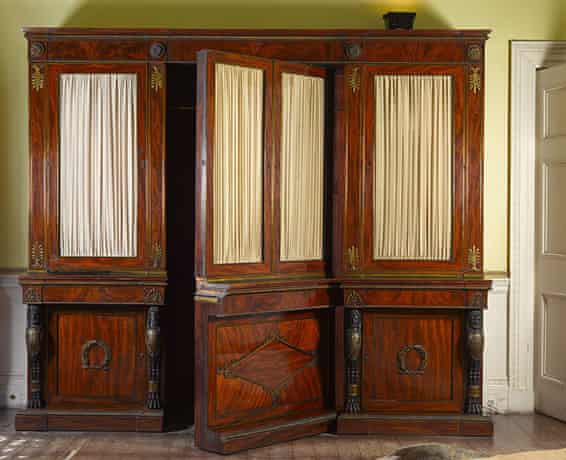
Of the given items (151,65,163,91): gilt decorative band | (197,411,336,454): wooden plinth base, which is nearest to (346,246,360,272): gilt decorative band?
(197,411,336,454): wooden plinth base

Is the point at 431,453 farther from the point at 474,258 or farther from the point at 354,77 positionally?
the point at 354,77

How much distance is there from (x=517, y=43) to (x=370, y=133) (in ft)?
4.66

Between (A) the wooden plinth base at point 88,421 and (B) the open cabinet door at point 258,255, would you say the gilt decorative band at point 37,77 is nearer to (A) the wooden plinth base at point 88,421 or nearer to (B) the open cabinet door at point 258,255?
(B) the open cabinet door at point 258,255

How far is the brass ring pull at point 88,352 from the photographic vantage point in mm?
5305

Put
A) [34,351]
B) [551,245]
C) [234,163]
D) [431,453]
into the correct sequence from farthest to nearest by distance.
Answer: [551,245]
[34,351]
[234,163]
[431,453]

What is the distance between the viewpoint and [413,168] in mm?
5312

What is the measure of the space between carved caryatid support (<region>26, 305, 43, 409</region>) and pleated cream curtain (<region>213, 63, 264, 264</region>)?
4.12 feet

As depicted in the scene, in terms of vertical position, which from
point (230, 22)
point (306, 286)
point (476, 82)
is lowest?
point (306, 286)

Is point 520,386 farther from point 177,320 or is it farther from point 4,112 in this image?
point 4,112

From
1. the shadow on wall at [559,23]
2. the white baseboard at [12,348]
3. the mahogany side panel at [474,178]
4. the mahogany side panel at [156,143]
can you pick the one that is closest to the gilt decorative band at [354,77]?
the mahogany side panel at [474,178]

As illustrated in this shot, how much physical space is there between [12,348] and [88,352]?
90 centimetres

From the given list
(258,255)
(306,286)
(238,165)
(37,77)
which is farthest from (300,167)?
(37,77)

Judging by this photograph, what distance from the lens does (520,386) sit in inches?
235

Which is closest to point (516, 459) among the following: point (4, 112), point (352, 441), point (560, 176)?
point (352, 441)
